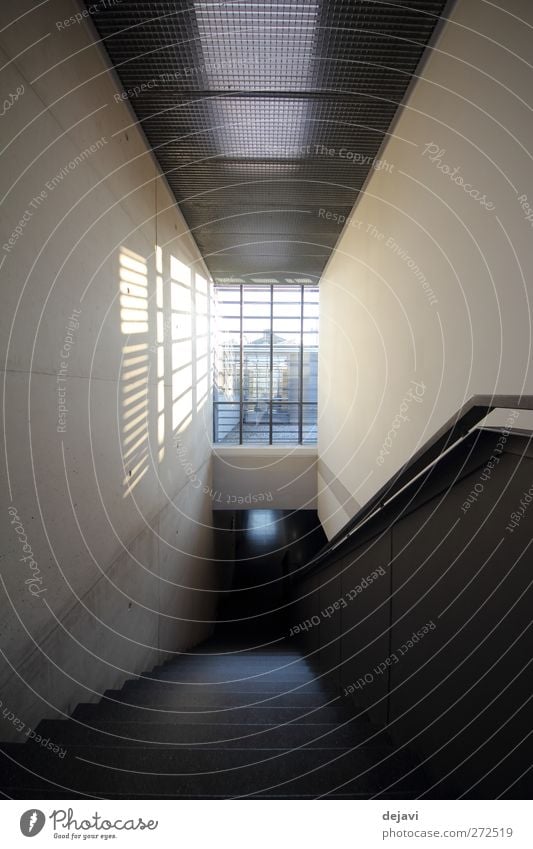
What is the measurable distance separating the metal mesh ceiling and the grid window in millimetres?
5217

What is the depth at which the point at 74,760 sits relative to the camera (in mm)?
1624

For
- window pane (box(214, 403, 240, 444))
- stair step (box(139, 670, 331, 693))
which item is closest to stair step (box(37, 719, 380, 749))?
stair step (box(139, 670, 331, 693))

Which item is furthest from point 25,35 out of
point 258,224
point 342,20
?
point 258,224

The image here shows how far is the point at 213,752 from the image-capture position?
66.2 inches

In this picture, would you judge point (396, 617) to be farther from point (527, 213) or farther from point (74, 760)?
point (527, 213)

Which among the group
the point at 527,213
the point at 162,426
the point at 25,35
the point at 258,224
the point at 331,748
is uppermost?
the point at 258,224

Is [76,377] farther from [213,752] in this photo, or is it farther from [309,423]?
[309,423]

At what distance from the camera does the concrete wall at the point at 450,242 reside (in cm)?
195

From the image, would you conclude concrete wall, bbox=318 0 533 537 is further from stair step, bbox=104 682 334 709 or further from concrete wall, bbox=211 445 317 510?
concrete wall, bbox=211 445 317 510

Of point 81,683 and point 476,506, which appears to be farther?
point 81,683

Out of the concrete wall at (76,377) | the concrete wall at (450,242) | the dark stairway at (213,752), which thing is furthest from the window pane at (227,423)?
the dark stairway at (213,752)
